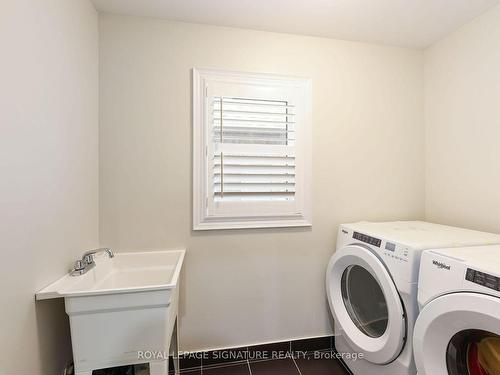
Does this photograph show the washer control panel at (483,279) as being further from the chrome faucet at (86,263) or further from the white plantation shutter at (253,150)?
the chrome faucet at (86,263)

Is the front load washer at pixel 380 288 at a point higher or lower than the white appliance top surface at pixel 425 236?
lower

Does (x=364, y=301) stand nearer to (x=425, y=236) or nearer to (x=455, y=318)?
(x=425, y=236)

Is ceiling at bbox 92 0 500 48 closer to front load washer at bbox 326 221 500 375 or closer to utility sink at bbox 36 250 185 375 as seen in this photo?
front load washer at bbox 326 221 500 375

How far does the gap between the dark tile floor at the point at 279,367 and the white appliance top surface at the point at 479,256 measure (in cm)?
105

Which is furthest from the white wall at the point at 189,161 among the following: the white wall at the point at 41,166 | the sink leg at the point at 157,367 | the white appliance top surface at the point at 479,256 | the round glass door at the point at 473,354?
the round glass door at the point at 473,354

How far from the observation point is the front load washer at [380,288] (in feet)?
3.38

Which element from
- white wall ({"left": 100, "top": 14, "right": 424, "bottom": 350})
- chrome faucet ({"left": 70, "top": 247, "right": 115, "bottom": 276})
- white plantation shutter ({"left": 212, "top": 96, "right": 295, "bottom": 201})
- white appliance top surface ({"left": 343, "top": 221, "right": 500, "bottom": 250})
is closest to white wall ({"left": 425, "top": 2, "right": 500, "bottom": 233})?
white wall ({"left": 100, "top": 14, "right": 424, "bottom": 350})

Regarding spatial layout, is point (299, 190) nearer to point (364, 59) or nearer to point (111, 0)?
point (364, 59)

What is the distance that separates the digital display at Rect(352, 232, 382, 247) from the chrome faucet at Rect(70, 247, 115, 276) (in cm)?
132

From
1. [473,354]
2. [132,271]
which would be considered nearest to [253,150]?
[132,271]

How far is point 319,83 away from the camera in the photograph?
1642mm

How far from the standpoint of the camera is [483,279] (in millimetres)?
737

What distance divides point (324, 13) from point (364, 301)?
173 centimetres

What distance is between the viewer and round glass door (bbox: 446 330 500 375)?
32.4 inches
